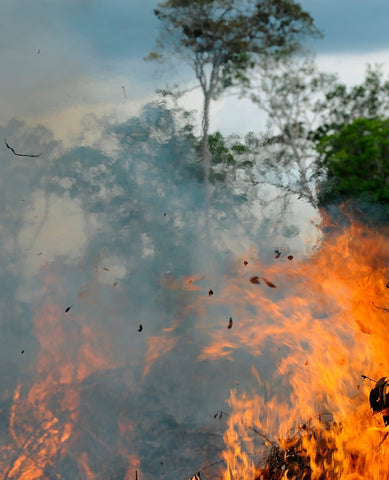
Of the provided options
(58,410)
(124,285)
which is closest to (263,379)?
(124,285)

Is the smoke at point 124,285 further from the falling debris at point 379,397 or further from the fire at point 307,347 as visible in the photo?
the falling debris at point 379,397

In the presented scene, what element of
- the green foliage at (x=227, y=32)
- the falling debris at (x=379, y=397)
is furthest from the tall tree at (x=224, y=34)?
the falling debris at (x=379, y=397)

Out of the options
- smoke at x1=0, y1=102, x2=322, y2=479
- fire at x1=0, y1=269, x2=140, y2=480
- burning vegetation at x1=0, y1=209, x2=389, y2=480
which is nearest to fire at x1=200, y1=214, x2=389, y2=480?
burning vegetation at x1=0, y1=209, x2=389, y2=480

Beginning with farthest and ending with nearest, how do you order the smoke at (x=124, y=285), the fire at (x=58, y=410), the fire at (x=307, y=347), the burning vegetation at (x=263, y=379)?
the smoke at (x=124, y=285), the fire at (x=58, y=410), the fire at (x=307, y=347), the burning vegetation at (x=263, y=379)

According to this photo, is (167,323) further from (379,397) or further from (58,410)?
(379,397)

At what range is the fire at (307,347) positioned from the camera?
224 inches

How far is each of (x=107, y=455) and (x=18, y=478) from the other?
980mm

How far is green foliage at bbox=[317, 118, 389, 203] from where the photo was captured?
52.4 ft

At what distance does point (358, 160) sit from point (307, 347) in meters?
10.4

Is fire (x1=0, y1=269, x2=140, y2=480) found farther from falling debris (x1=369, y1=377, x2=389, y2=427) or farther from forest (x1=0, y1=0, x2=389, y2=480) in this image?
falling debris (x1=369, y1=377, x2=389, y2=427)

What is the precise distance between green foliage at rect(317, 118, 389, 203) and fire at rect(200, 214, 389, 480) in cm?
736

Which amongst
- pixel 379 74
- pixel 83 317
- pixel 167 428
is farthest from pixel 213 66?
pixel 167 428

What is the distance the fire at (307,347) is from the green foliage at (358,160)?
290 inches

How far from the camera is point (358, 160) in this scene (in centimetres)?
1661
